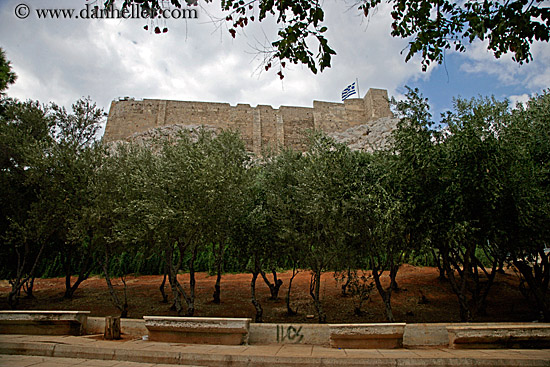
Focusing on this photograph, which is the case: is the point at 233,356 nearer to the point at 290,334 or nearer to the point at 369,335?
the point at 290,334

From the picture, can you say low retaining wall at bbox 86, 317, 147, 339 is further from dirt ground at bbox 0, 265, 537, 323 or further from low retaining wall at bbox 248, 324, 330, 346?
dirt ground at bbox 0, 265, 537, 323

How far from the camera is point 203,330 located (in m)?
5.53

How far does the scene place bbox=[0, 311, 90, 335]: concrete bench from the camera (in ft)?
20.7

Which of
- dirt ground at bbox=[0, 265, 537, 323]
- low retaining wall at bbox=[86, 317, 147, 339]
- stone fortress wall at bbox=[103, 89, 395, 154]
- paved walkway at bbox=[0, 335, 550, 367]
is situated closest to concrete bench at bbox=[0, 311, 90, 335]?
low retaining wall at bbox=[86, 317, 147, 339]

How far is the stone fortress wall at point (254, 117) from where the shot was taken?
37.3 m

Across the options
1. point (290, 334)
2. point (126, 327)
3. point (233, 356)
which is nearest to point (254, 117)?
point (126, 327)

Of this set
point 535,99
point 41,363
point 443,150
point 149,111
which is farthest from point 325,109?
point 41,363

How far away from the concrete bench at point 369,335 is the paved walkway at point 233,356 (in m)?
0.18

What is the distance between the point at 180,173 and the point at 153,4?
18.9 ft

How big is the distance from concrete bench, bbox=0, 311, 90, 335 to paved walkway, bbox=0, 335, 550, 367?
0.76 meters

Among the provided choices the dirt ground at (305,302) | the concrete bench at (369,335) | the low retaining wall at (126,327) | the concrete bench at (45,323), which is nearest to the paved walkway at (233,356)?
the concrete bench at (369,335)

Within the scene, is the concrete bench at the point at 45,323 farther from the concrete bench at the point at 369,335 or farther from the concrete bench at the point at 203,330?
the concrete bench at the point at 369,335

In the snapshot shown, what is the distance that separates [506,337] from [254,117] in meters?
36.1

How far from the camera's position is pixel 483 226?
338 inches
